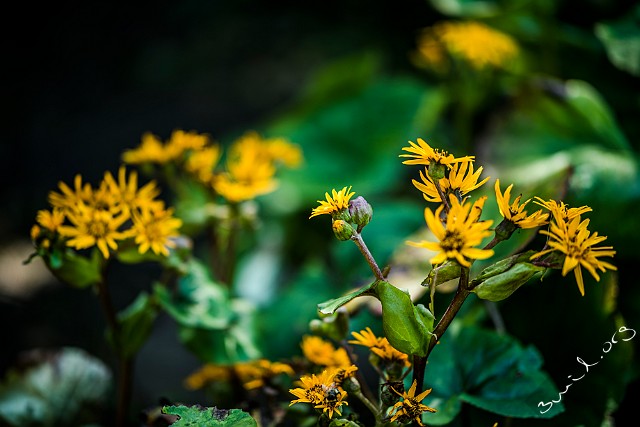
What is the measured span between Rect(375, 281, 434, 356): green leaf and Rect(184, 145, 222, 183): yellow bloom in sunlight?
15.5 inches

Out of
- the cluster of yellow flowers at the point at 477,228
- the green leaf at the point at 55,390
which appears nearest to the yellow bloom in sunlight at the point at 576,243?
the cluster of yellow flowers at the point at 477,228

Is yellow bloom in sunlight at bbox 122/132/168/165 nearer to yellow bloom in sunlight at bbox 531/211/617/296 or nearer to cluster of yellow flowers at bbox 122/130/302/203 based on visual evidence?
cluster of yellow flowers at bbox 122/130/302/203

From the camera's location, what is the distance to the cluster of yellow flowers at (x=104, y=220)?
1.97ft

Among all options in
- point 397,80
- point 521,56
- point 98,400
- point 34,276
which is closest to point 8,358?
point 34,276

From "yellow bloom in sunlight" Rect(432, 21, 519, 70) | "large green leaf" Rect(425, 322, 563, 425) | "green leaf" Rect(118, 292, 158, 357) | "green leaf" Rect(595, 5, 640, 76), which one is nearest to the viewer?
"large green leaf" Rect(425, 322, 563, 425)

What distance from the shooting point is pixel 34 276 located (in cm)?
140

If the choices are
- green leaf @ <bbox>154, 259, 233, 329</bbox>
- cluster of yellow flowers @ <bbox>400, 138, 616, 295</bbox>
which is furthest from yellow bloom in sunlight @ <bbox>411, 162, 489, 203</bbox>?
green leaf @ <bbox>154, 259, 233, 329</bbox>

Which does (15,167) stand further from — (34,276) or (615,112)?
(615,112)

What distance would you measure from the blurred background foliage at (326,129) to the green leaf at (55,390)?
0.46ft

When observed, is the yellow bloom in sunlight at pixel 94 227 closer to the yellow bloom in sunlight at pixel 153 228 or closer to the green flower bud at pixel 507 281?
the yellow bloom in sunlight at pixel 153 228

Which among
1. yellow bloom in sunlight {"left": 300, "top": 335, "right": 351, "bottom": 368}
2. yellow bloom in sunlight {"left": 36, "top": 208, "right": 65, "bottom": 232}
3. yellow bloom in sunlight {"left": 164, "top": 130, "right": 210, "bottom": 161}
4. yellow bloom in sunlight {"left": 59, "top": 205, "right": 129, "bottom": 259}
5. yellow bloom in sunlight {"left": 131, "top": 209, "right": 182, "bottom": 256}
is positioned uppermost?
yellow bloom in sunlight {"left": 164, "top": 130, "right": 210, "bottom": 161}

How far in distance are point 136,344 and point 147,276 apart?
827mm

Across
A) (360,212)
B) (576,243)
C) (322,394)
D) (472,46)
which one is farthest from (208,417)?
(472,46)

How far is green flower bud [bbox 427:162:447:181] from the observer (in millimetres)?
500
